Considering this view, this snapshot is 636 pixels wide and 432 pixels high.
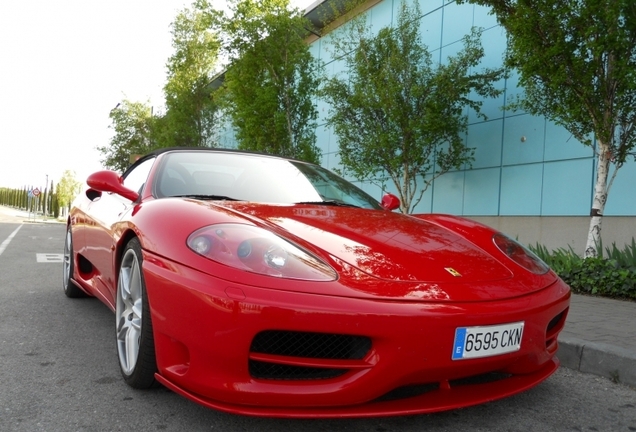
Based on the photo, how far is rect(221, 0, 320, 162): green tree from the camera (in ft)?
51.4

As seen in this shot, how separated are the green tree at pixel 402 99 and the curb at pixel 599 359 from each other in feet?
27.0

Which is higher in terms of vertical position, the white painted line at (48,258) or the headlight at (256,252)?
the headlight at (256,252)

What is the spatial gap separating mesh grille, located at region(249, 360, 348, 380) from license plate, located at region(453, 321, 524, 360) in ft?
1.38

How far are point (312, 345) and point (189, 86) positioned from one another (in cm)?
2689

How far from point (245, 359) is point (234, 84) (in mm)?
15162

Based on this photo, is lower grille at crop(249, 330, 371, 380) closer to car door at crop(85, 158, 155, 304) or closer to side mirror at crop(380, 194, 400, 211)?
car door at crop(85, 158, 155, 304)

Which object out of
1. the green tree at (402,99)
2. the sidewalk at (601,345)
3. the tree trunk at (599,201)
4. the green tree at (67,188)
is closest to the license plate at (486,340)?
the sidewalk at (601,345)

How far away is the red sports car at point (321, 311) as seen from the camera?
6.16ft

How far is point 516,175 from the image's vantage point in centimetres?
1209

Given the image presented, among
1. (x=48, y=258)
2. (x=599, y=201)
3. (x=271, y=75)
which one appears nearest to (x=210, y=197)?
(x=599, y=201)

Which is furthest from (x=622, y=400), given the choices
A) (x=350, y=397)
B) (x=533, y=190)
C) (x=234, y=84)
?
(x=234, y=84)

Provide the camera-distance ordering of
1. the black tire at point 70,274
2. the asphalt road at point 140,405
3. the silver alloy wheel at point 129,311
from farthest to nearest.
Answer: the black tire at point 70,274, the silver alloy wheel at point 129,311, the asphalt road at point 140,405

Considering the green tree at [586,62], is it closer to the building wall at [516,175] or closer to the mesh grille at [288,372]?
the building wall at [516,175]

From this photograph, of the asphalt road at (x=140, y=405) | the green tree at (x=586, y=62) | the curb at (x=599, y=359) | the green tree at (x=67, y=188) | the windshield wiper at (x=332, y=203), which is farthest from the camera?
the green tree at (x=67, y=188)
